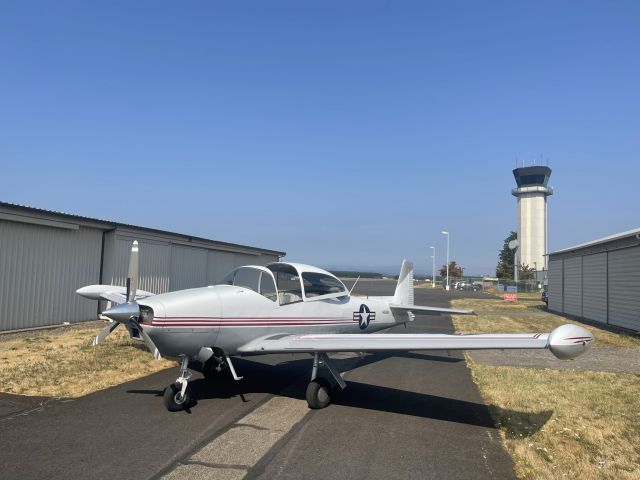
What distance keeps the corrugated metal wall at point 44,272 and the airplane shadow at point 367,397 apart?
7.83 metres

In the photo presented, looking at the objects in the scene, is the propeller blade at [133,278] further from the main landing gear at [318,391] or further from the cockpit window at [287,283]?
the main landing gear at [318,391]

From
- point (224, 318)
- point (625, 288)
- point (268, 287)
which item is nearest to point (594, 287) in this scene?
point (625, 288)

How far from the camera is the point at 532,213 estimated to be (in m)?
90.2

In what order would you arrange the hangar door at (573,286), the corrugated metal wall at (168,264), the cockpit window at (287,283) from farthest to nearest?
the hangar door at (573,286) < the corrugated metal wall at (168,264) < the cockpit window at (287,283)

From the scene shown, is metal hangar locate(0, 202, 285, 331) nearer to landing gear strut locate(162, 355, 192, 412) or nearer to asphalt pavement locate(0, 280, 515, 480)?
asphalt pavement locate(0, 280, 515, 480)

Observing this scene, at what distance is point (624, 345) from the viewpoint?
13.8m

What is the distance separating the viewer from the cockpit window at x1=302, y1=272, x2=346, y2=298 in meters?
8.56

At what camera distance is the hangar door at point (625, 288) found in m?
17.0

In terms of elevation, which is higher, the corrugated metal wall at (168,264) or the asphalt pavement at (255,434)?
the corrugated metal wall at (168,264)

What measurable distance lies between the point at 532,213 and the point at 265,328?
93.9 metres

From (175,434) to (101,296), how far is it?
7.51 m

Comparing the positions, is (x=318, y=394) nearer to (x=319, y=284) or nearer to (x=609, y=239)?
(x=319, y=284)

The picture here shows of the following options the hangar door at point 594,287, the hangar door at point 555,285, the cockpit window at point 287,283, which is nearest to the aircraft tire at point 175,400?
the cockpit window at point 287,283

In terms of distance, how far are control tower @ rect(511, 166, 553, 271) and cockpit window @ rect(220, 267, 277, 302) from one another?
279ft
